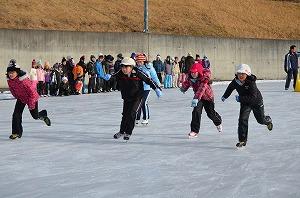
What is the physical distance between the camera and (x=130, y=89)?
11.1 meters

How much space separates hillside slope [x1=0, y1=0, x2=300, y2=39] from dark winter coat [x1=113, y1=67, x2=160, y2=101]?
2362 cm

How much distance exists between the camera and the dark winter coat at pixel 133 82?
11008 millimetres

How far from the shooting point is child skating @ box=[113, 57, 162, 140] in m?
11.0

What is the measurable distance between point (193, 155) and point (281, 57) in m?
31.6

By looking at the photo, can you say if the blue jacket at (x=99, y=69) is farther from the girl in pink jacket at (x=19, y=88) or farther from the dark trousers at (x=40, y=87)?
the girl in pink jacket at (x=19, y=88)

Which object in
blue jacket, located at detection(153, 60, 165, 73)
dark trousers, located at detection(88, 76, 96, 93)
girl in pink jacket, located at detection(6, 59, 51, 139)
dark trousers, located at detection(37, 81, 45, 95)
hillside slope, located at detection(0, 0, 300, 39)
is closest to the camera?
girl in pink jacket, located at detection(6, 59, 51, 139)

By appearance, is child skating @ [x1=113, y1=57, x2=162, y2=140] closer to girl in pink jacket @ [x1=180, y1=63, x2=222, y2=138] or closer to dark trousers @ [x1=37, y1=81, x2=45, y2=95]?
girl in pink jacket @ [x1=180, y1=63, x2=222, y2=138]

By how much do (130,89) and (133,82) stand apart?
5.3 inches

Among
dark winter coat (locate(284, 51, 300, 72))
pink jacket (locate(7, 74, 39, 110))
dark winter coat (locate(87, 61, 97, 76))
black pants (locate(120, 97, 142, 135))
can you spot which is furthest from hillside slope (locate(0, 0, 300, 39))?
black pants (locate(120, 97, 142, 135))

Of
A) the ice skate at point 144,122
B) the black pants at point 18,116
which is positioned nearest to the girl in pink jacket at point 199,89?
the ice skate at point 144,122

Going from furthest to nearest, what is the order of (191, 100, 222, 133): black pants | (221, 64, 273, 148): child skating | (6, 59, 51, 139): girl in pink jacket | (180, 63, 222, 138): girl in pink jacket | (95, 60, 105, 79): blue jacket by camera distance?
(95, 60, 105, 79): blue jacket → (191, 100, 222, 133): black pants → (180, 63, 222, 138): girl in pink jacket → (6, 59, 51, 139): girl in pink jacket → (221, 64, 273, 148): child skating

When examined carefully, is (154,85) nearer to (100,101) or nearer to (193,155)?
(193,155)

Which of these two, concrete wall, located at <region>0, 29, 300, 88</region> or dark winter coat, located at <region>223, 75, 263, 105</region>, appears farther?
concrete wall, located at <region>0, 29, 300, 88</region>

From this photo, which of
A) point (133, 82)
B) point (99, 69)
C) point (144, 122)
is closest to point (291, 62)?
point (99, 69)
